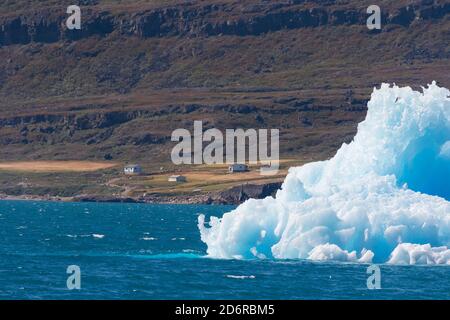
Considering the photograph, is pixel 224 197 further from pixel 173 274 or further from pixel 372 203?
pixel 173 274

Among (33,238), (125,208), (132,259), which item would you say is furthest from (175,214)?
(132,259)

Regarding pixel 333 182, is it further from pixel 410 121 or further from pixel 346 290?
pixel 346 290

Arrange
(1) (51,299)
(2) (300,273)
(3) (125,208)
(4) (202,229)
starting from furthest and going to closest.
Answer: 1. (3) (125,208)
2. (4) (202,229)
3. (2) (300,273)
4. (1) (51,299)

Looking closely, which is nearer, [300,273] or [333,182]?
[300,273]

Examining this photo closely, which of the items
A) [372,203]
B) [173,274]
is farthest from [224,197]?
[173,274]

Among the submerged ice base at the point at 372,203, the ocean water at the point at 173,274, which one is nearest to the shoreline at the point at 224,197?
the ocean water at the point at 173,274

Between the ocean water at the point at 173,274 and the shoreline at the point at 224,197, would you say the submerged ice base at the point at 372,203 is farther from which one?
the shoreline at the point at 224,197

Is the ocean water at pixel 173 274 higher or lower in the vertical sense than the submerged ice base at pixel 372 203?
lower
